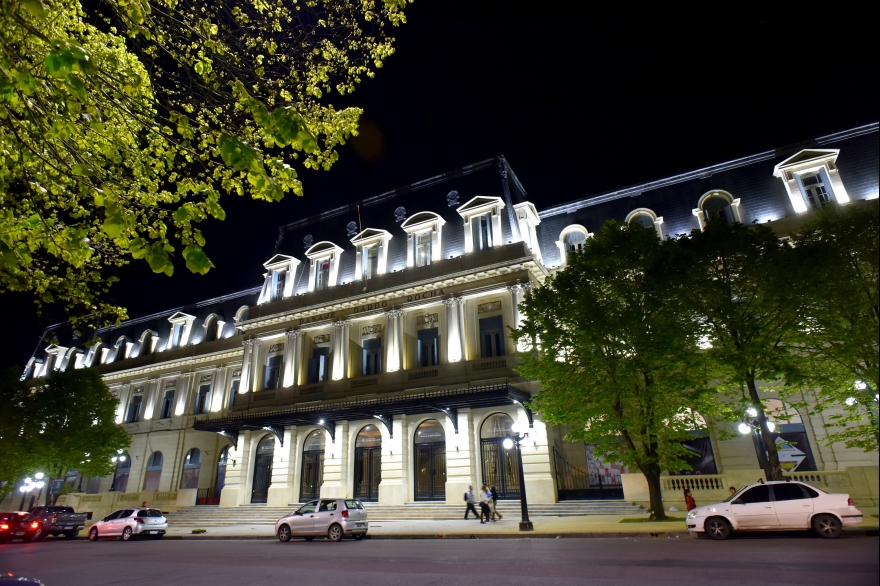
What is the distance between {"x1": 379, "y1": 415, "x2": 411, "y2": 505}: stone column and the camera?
83.8 feet

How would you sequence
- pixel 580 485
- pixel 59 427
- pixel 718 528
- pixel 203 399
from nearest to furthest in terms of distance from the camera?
pixel 718 528, pixel 580 485, pixel 59 427, pixel 203 399

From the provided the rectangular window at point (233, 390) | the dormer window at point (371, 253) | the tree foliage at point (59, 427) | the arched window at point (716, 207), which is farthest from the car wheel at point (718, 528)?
the tree foliage at point (59, 427)

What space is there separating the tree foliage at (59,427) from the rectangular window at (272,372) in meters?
13.7

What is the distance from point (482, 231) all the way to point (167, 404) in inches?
1194

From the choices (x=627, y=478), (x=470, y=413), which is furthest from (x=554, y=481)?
(x=470, y=413)

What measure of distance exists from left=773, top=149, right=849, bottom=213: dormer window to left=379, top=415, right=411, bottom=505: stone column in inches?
870

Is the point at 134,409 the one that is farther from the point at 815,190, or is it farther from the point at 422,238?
the point at 815,190

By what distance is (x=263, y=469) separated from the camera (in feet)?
101

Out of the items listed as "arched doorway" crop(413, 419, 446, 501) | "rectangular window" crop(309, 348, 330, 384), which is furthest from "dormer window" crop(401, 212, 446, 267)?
"arched doorway" crop(413, 419, 446, 501)

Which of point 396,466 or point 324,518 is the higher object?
point 396,466

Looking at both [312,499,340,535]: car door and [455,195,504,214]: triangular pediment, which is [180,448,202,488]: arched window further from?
[455,195,504,214]: triangular pediment

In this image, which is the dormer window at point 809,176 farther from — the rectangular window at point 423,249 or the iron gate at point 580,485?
the rectangular window at point 423,249

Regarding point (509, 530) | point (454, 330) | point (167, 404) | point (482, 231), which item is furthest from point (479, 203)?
point (167, 404)

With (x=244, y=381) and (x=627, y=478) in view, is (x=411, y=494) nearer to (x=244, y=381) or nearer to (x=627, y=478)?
(x=627, y=478)
